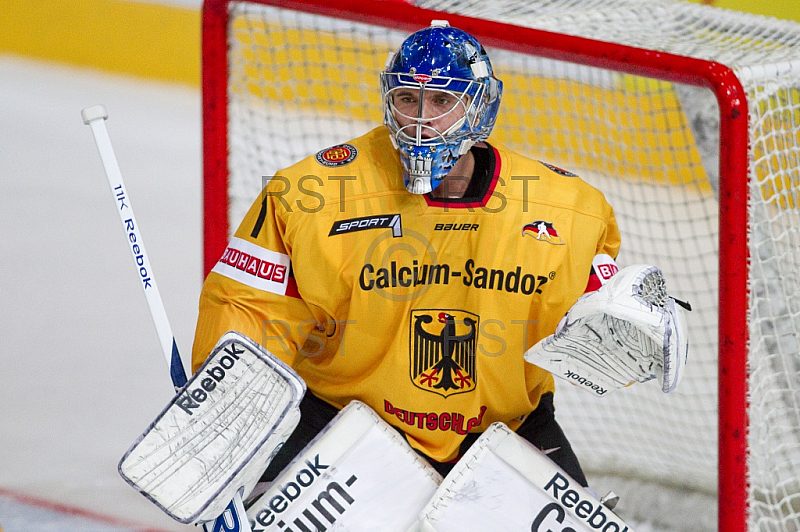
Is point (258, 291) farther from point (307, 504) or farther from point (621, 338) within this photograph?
point (621, 338)

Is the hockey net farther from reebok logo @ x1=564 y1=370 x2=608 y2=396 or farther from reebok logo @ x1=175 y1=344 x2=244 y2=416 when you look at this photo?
reebok logo @ x1=175 y1=344 x2=244 y2=416

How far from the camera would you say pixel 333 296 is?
2.01m

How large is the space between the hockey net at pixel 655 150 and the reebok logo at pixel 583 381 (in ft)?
0.88

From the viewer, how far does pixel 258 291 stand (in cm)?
199

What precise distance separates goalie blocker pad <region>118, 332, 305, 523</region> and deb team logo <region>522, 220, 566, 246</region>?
1.88ft

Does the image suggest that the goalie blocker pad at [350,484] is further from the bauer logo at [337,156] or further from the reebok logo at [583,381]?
the bauer logo at [337,156]

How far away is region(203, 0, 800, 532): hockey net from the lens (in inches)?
79.6

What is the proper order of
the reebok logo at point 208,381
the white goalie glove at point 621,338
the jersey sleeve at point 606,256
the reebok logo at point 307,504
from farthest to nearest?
the jersey sleeve at point 606,256
the reebok logo at point 307,504
the reebok logo at point 208,381
the white goalie glove at point 621,338

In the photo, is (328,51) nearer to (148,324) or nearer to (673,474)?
(148,324)

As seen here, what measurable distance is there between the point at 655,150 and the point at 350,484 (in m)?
1.72

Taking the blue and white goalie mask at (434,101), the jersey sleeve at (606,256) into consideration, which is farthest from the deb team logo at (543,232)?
the blue and white goalie mask at (434,101)

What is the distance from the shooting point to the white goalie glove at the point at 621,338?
1.72 metres

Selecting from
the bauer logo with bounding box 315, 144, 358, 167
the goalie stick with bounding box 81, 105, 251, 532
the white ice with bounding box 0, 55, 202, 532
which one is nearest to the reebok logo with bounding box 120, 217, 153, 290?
the goalie stick with bounding box 81, 105, 251, 532

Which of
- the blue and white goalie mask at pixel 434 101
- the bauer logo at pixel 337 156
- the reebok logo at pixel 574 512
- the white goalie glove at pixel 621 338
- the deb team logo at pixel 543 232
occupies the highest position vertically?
the blue and white goalie mask at pixel 434 101
